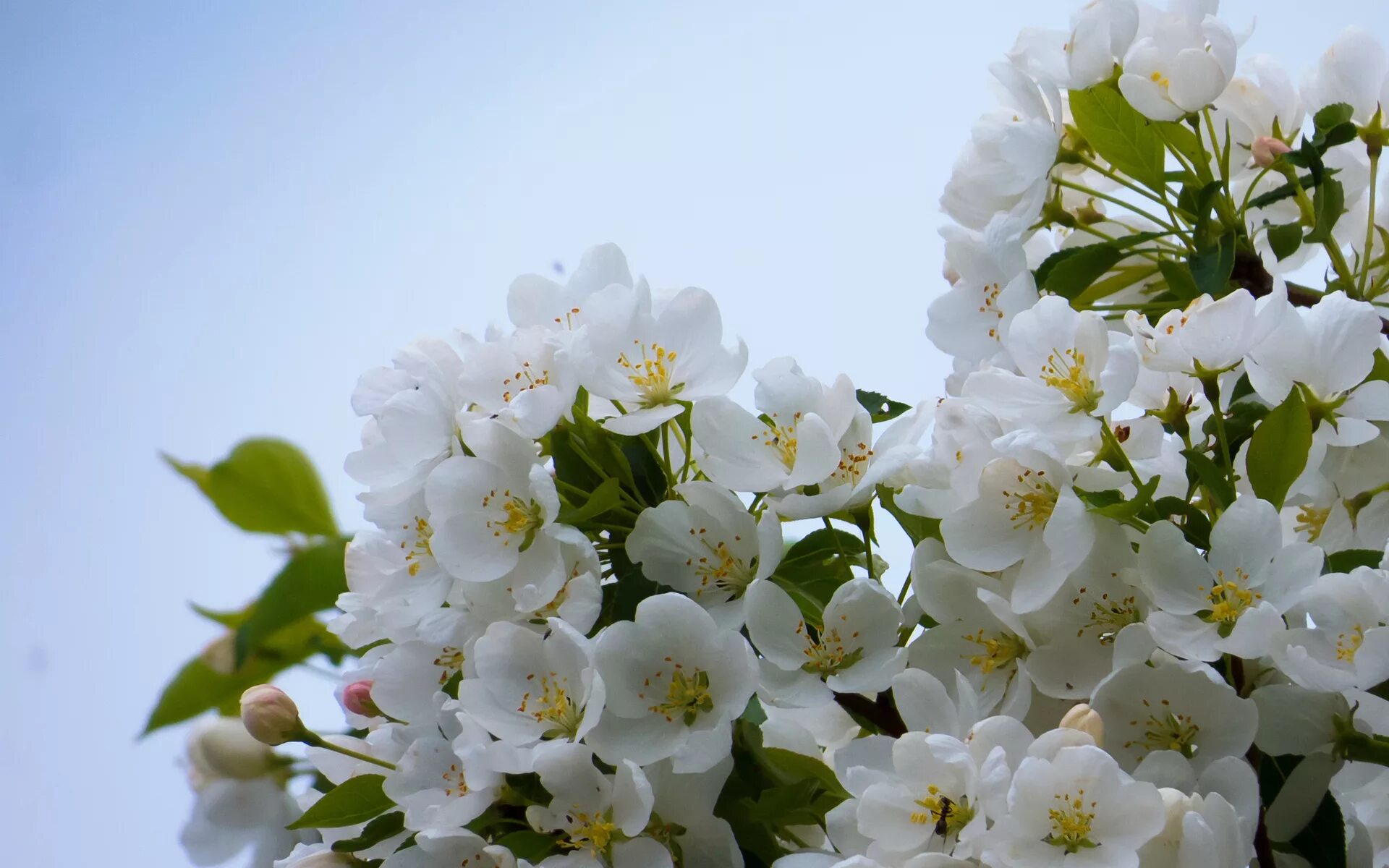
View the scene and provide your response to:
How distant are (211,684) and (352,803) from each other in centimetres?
18

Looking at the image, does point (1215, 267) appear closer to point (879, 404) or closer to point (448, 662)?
point (879, 404)

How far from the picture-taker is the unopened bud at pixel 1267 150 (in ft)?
2.86

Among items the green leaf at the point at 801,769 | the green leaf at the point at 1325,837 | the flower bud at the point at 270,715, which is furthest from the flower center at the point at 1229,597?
the flower bud at the point at 270,715

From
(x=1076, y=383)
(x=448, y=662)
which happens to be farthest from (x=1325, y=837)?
(x=448, y=662)

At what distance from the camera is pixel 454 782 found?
68 centimetres

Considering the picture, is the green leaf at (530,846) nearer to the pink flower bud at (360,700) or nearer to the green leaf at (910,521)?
the pink flower bud at (360,700)

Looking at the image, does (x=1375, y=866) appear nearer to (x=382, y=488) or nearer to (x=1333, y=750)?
(x=1333, y=750)

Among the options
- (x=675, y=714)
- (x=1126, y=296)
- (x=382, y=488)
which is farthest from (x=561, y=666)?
(x=1126, y=296)

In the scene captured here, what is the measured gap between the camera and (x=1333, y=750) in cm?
65

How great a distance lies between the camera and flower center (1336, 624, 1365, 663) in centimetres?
61

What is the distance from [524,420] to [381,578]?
6.6 inches

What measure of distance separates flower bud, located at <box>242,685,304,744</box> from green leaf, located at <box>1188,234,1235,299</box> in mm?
632

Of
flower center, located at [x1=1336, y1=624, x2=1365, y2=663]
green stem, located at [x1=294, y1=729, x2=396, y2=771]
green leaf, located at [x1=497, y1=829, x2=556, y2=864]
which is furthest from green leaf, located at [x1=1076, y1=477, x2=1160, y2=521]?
green stem, located at [x1=294, y1=729, x2=396, y2=771]

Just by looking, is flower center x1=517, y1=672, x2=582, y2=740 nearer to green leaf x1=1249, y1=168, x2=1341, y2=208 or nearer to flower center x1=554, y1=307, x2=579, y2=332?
flower center x1=554, y1=307, x2=579, y2=332
